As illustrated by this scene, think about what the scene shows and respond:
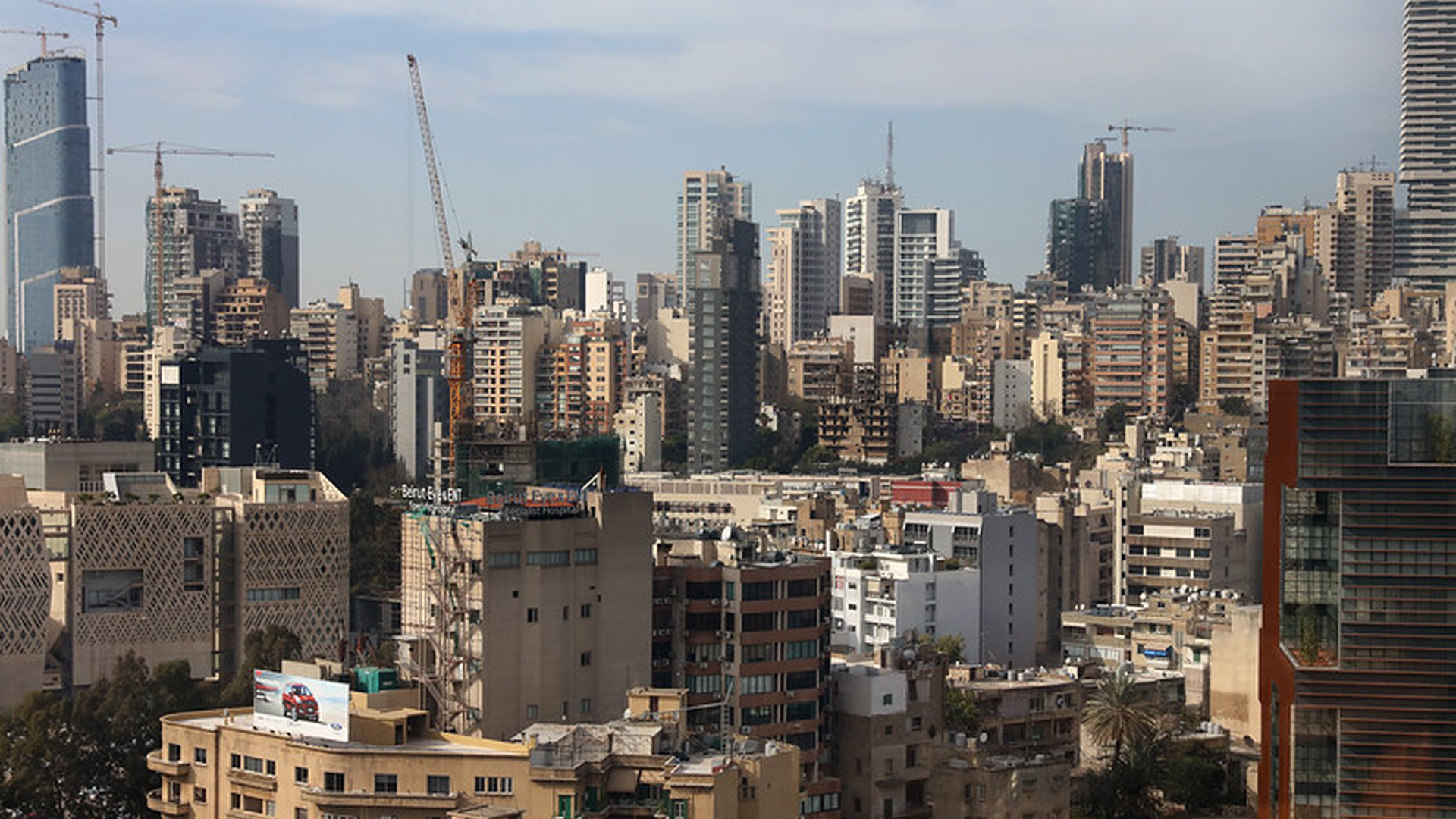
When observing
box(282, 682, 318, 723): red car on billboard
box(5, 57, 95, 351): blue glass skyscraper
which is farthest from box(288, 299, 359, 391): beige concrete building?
box(282, 682, 318, 723): red car on billboard

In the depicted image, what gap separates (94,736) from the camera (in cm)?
3656

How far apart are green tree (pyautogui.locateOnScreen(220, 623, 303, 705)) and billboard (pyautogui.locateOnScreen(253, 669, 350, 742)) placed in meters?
10.1

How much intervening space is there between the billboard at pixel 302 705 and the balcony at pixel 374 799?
0.67 metres

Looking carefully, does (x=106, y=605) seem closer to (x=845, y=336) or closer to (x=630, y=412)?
(x=630, y=412)

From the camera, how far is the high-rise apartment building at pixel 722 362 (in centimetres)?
9138

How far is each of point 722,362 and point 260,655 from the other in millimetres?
50610

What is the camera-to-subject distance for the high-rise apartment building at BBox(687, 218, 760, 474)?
91.4 meters

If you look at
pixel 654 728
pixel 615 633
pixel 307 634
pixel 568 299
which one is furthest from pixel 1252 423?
pixel 568 299

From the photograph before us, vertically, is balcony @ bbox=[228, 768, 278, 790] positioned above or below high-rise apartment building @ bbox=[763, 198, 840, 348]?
below

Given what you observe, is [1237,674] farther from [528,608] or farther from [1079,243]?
[1079,243]

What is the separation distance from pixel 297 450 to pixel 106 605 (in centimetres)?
2920

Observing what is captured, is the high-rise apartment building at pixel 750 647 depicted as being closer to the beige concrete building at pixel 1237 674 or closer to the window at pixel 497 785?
the window at pixel 497 785

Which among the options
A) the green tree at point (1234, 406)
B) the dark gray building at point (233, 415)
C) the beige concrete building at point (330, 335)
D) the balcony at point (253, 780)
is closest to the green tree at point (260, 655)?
the balcony at point (253, 780)

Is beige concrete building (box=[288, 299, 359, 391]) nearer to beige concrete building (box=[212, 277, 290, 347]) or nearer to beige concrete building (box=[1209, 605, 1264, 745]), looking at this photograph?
beige concrete building (box=[212, 277, 290, 347])
